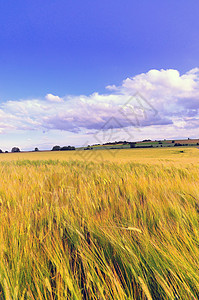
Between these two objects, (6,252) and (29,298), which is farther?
(6,252)

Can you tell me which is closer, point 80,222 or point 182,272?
point 182,272

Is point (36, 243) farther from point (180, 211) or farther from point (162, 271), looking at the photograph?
point (180, 211)

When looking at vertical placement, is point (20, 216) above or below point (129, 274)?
above

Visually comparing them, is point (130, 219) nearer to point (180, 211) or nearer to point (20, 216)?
point (180, 211)

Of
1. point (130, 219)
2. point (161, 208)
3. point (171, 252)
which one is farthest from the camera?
point (161, 208)

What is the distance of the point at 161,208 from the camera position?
1334 mm

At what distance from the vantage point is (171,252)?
2.44 ft

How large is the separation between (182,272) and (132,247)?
0.76 feet

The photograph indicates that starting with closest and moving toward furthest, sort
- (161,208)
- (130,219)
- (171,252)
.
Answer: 1. (171,252)
2. (130,219)
3. (161,208)

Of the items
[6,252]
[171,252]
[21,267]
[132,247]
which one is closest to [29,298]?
[21,267]

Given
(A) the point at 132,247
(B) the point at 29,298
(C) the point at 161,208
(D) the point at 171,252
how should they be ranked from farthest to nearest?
1. (C) the point at 161,208
2. (A) the point at 132,247
3. (D) the point at 171,252
4. (B) the point at 29,298

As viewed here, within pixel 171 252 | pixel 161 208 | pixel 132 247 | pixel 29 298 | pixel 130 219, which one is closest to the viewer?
pixel 29 298

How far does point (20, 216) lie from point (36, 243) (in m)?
0.38

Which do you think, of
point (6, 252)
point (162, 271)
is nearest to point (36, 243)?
point (6, 252)
